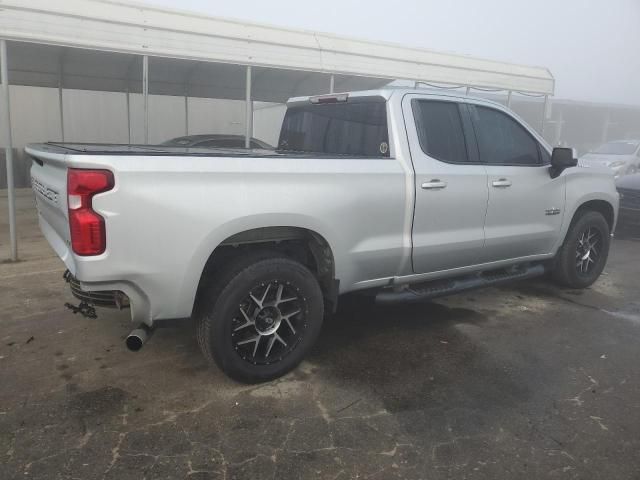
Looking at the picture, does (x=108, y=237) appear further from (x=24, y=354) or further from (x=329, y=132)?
(x=329, y=132)

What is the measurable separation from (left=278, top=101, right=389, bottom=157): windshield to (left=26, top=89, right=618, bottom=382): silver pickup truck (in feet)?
0.05

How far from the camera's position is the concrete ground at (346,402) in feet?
8.21

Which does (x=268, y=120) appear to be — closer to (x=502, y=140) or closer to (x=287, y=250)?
(x=502, y=140)

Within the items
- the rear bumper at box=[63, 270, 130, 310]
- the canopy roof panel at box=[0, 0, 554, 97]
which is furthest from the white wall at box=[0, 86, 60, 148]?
the rear bumper at box=[63, 270, 130, 310]

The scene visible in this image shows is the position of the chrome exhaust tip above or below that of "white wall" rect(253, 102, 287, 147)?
below

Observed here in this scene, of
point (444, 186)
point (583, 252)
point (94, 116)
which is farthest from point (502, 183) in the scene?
point (94, 116)

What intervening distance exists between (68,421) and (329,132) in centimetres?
284

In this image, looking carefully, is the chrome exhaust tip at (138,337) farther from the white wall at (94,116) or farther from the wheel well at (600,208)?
the white wall at (94,116)

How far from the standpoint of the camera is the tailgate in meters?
2.75

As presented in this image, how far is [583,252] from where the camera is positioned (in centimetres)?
540

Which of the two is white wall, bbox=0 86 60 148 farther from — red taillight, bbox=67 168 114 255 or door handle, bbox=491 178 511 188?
door handle, bbox=491 178 511 188

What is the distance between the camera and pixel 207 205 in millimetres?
2820

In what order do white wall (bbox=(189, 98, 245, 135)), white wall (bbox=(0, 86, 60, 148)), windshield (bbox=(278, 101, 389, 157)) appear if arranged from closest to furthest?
1. windshield (bbox=(278, 101, 389, 157))
2. white wall (bbox=(0, 86, 60, 148))
3. white wall (bbox=(189, 98, 245, 135))

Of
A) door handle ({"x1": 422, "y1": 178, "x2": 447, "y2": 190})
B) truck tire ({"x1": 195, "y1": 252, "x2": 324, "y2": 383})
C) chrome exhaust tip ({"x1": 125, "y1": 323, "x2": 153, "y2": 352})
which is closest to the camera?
chrome exhaust tip ({"x1": 125, "y1": 323, "x2": 153, "y2": 352})
